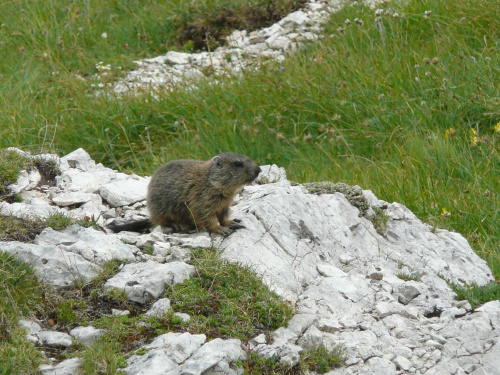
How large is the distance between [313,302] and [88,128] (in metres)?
4.97

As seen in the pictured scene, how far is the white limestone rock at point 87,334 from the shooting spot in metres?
3.91

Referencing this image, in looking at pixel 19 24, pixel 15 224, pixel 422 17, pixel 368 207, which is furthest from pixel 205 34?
pixel 15 224

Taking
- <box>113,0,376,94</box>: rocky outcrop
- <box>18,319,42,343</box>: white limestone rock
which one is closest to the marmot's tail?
<box>18,319,42,343</box>: white limestone rock

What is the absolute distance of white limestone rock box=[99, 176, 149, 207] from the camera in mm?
5723

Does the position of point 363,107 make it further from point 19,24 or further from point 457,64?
point 19,24

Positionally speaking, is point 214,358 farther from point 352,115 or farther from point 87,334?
point 352,115

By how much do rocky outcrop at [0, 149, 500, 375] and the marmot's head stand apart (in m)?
0.21

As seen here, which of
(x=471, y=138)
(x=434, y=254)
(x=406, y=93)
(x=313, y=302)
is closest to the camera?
(x=313, y=302)

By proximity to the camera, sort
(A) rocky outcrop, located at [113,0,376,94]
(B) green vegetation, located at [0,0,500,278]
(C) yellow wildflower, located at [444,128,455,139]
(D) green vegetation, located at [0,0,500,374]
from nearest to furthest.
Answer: (D) green vegetation, located at [0,0,500,374] < (B) green vegetation, located at [0,0,500,278] < (C) yellow wildflower, located at [444,128,455,139] < (A) rocky outcrop, located at [113,0,376,94]

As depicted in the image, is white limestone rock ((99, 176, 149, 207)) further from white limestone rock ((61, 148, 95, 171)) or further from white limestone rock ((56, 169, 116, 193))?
white limestone rock ((61, 148, 95, 171))

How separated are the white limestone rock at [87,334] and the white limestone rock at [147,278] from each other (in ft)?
1.13

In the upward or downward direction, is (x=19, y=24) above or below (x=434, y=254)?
above

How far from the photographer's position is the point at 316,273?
4953 millimetres

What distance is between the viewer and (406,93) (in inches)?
312
